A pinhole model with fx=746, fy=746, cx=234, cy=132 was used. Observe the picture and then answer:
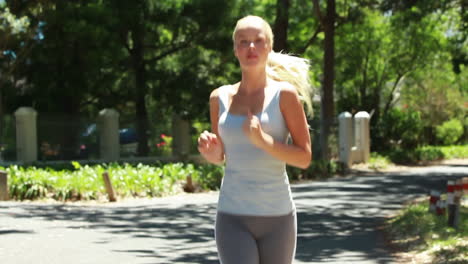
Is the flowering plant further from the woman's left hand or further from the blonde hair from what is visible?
the woman's left hand

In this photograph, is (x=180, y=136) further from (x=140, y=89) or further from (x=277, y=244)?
(x=277, y=244)

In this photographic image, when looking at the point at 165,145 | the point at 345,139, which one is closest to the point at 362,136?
the point at 345,139

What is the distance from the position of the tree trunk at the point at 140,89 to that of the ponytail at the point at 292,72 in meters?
20.7

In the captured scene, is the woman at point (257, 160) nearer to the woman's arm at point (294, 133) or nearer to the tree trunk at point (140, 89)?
the woman's arm at point (294, 133)

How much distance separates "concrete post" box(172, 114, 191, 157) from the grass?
14084mm

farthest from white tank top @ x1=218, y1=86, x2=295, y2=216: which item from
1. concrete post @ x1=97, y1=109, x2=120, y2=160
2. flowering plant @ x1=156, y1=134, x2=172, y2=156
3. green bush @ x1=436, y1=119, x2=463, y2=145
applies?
green bush @ x1=436, y1=119, x2=463, y2=145

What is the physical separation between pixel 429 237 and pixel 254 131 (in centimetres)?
663

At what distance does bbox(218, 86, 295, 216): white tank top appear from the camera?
11.3 ft

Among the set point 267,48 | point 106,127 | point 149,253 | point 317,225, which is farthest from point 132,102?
point 267,48

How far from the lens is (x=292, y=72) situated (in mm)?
3801

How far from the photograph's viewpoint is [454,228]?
381 inches

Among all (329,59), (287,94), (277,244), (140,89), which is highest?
(329,59)

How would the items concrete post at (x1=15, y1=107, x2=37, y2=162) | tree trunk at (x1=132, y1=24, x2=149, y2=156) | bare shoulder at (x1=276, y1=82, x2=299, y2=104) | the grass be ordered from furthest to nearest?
1. tree trunk at (x1=132, y1=24, x2=149, y2=156)
2. concrete post at (x1=15, y1=107, x2=37, y2=162)
3. the grass
4. bare shoulder at (x1=276, y1=82, x2=299, y2=104)

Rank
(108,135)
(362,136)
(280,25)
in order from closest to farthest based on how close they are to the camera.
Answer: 1. (108,135)
2. (280,25)
3. (362,136)
